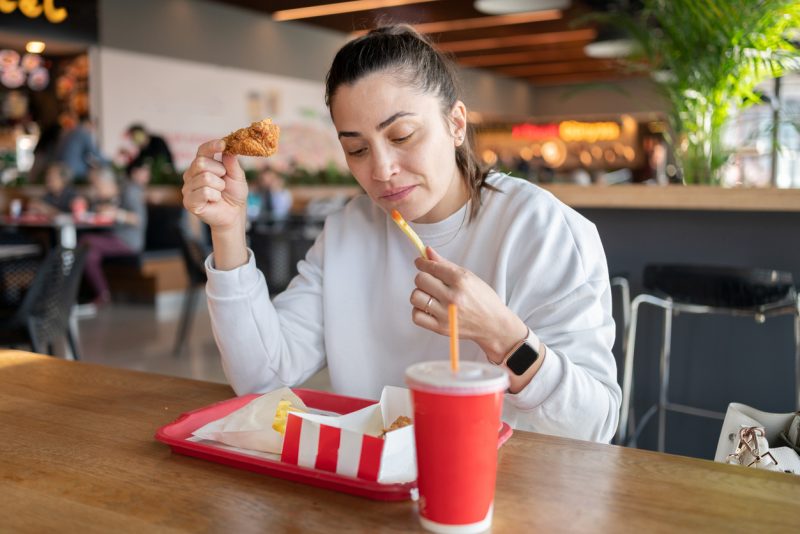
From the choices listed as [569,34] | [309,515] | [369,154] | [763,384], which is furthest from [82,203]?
[569,34]

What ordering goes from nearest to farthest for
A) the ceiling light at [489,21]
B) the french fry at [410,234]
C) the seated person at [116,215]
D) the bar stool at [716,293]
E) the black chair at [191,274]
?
1. the french fry at [410,234]
2. the bar stool at [716,293]
3. the black chair at [191,274]
4. the seated person at [116,215]
5. the ceiling light at [489,21]

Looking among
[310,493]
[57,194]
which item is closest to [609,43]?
[57,194]

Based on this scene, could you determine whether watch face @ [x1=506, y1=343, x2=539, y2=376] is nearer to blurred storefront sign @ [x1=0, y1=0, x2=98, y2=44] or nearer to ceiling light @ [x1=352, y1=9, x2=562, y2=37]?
blurred storefront sign @ [x1=0, y1=0, x2=98, y2=44]

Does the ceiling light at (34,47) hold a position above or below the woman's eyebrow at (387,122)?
above

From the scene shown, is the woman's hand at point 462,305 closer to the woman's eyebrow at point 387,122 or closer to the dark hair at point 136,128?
the woman's eyebrow at point 387,122

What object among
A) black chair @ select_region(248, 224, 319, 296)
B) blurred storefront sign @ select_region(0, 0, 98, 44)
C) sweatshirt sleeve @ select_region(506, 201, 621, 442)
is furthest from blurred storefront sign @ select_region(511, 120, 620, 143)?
sweatshirt sleeve @ select_region(506, 201, 621, 442)

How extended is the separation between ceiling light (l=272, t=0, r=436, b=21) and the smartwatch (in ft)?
32.3

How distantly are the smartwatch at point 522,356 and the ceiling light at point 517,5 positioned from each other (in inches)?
218

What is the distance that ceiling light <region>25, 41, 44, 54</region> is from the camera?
955cm

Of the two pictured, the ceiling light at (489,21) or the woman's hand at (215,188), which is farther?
the ceiling light at (489,21)

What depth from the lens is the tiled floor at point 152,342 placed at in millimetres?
4504

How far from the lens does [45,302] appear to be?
3.49 m

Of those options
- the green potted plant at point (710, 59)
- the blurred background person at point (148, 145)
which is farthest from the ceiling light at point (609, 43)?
the green potted plant at point (710, 59)

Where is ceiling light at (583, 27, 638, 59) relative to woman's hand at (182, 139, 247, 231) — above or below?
above
